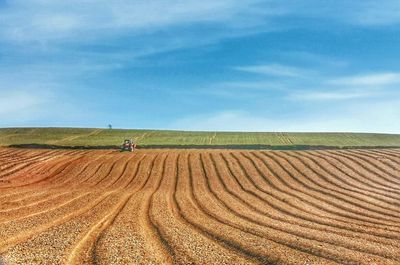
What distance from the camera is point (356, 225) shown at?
23.4 meters

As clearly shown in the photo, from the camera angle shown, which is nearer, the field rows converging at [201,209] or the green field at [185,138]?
the field rows converging at [201,209]

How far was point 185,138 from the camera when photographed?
83688mm

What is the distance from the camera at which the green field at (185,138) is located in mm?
74500

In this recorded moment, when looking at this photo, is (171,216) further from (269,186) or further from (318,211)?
(269,186)

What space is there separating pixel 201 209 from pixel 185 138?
5624 centimetres

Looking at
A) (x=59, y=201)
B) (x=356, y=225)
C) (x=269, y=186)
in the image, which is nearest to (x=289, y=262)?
(x=356, y=225)

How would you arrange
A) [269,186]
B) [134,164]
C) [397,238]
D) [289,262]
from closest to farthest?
[289,262] < [397,238] < [269,186] < [134,164]

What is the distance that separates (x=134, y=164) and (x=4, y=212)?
22.2 m

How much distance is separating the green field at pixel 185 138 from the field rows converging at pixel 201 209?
66.8 feet

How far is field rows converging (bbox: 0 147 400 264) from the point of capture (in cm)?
1728

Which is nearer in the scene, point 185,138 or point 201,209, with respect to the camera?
point 201,209

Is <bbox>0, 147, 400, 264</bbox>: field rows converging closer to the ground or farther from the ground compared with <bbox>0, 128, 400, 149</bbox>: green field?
closer to the ground

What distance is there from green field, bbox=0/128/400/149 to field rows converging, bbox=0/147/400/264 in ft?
66.8

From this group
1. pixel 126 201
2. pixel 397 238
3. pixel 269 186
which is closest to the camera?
pixel 397 238
